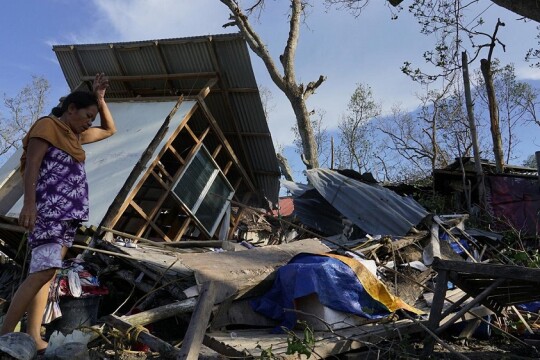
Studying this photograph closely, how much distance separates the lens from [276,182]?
905cm

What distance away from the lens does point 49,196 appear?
3.13m

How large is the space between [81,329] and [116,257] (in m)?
2.03

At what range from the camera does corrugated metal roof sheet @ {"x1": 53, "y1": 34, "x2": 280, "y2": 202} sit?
739cm

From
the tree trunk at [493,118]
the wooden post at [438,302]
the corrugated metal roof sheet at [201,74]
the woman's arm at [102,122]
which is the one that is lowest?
the wooden post at [438,302]

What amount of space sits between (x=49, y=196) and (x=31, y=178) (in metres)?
0.19

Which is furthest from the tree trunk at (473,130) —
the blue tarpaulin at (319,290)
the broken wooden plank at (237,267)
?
the blue tarpaulin at (319,290)

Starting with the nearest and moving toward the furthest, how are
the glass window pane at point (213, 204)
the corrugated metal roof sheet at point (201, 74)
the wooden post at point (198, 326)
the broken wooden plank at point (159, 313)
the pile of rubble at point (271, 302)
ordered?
the wooden post at point (198, 326)
the pile of rubble at point (271, 302)
the broken wooden plank at point (159, 313)
the corrugated metal roof sheet at point (201, 74)
the glass window pane at point (213, 204)

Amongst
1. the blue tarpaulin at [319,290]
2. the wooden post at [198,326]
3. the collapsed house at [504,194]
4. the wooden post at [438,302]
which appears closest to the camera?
the wooden post at [198,326]

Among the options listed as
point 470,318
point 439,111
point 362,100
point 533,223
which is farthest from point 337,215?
point 362,100

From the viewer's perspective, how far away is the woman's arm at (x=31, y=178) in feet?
9.47

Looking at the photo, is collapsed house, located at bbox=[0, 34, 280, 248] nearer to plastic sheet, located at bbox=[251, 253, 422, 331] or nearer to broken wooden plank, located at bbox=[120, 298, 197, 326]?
plastic sheet, located at bbox=[251, 253, 422, 331]

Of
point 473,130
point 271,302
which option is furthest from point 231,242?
point 473,130

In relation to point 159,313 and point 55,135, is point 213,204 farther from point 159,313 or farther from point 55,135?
point 55,135

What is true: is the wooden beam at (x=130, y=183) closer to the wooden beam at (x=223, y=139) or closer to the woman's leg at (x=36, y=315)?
the wooden beam at (x=223, y=139)
